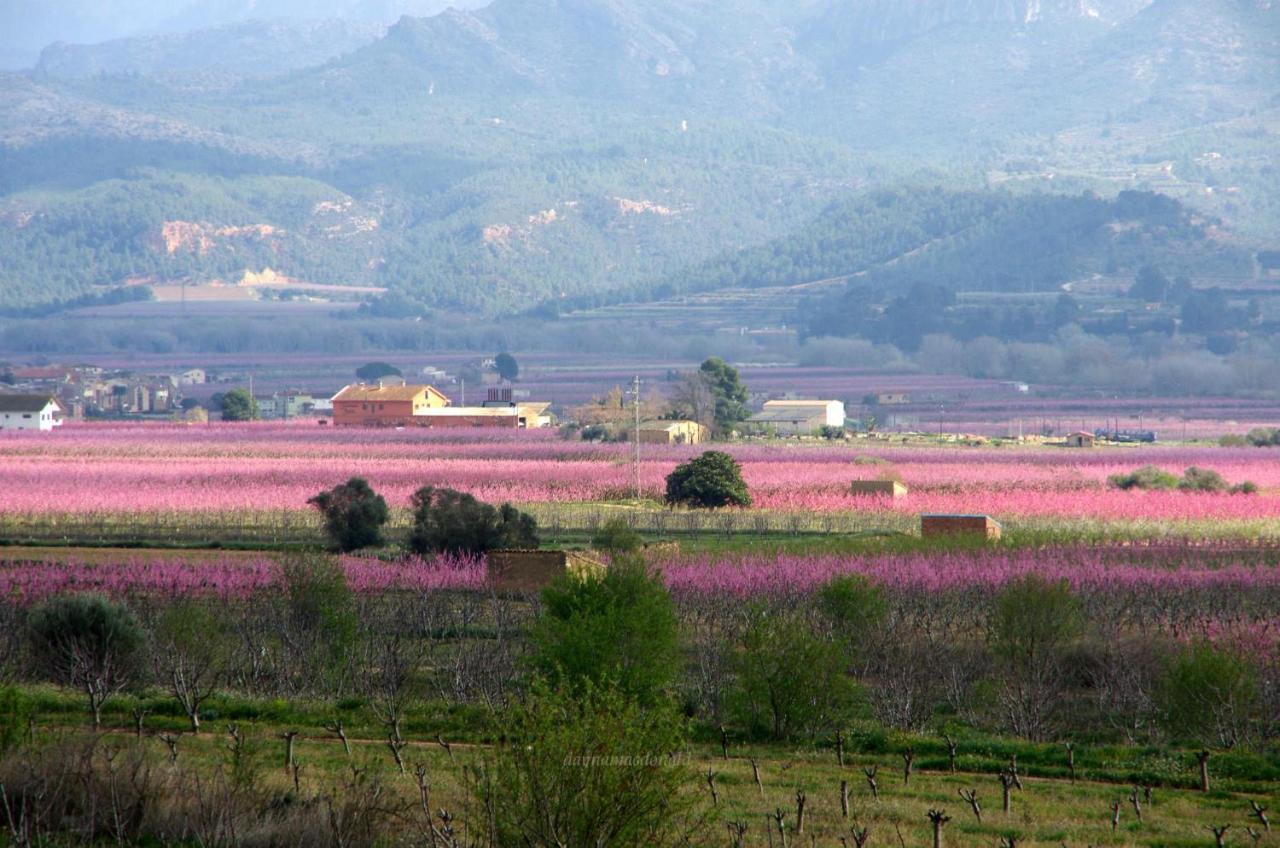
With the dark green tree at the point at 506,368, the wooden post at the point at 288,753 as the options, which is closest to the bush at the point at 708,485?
the wooden post at the point at 288,753

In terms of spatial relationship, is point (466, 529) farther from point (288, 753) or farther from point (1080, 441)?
point (1080, 441)

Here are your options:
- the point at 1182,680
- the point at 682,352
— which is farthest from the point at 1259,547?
the point at 682,352

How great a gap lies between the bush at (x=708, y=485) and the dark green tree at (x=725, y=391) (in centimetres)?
4132

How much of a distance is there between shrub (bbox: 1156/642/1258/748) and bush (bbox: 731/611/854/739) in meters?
3.98

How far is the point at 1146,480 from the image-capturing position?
61.4 m

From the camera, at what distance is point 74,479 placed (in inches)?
2483

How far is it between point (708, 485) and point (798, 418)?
48.2 metres

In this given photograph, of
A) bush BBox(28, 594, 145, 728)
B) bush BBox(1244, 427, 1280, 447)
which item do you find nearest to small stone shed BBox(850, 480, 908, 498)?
bush BBox(28, 594, 145, 728)

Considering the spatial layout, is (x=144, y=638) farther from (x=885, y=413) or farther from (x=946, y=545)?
(x=885, y=413)

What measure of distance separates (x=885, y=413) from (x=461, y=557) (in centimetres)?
8362

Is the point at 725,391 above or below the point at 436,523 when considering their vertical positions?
above

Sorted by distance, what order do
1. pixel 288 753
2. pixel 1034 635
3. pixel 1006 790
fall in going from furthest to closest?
pixel 1034 635 < pixel 288 753 < pixel 1006 790

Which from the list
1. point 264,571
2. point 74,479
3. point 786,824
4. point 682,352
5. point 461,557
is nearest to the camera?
point 786,824

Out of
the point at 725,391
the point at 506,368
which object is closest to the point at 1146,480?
the point at 725,391
